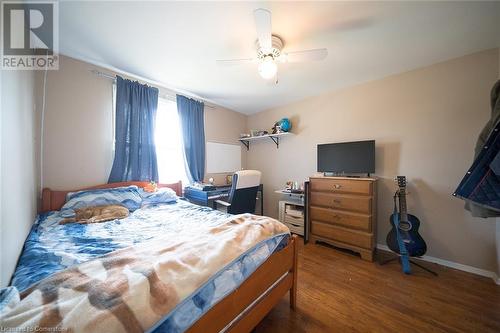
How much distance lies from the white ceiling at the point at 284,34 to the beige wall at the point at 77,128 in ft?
0.84

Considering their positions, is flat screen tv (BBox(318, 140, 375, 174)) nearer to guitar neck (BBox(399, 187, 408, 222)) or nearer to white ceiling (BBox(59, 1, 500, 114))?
guitar neck (BBox(399, 187, 408, 222))

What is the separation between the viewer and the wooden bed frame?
82 cm

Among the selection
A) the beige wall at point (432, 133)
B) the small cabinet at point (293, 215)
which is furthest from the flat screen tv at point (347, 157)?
the small cabinet at point (293, 215)

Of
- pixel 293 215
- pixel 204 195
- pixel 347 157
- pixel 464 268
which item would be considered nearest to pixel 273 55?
pixel 347 157

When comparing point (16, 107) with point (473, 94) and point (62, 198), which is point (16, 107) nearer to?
point (62, 198)

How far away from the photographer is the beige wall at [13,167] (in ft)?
3.00

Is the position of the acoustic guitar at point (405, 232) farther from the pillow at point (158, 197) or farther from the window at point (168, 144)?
the window at point (168, 144)

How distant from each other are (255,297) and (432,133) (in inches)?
104

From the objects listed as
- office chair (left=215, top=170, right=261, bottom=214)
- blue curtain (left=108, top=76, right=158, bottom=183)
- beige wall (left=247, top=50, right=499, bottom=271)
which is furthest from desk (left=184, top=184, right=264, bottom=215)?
beige wall (left=247, top=50, right=499, bottom=271)

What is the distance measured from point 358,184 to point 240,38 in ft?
6.96

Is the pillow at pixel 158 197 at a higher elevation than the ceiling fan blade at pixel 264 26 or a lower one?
lower

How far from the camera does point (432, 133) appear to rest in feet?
7.04

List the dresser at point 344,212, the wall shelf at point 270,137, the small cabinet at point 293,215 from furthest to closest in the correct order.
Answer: the wall shelf at point 270,137, the small cabinet at point 293,215, the dresser at point 344,212

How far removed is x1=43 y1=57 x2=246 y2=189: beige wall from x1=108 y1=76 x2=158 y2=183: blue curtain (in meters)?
0.11
